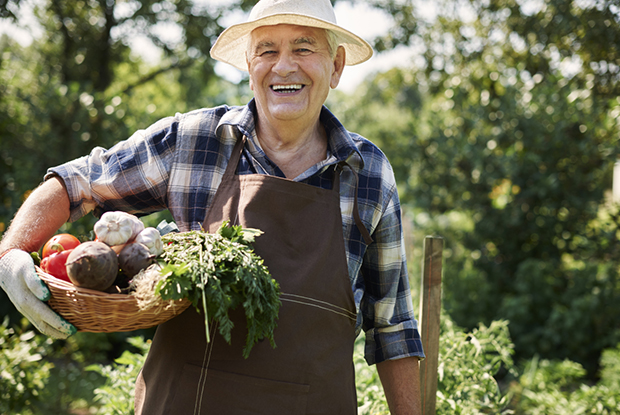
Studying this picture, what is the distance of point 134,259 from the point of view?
4.25ft

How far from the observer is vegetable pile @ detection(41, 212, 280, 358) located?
122 centimetres

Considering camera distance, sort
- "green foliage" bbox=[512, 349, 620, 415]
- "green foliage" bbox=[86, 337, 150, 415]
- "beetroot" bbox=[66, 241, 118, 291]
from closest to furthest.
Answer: "beetroot" bbox=[66, 241, 118, 291] → "green foliage" bbox=[86, 337, 150, 415] → "green foliage" bbox=[512, 349, 620, 415]

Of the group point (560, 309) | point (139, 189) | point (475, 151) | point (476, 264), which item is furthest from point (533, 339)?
point (139, 189)

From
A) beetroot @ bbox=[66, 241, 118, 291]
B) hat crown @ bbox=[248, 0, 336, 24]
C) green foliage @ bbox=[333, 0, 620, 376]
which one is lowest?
beetroot @ bbox=[66, 241, 118, 291]

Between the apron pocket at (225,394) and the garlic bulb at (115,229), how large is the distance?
0.43 metres

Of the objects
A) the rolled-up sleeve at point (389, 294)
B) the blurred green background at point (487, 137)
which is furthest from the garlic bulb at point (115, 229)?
the blurred green background at point (487, 137)

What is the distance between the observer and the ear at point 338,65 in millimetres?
1942

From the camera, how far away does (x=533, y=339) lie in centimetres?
552

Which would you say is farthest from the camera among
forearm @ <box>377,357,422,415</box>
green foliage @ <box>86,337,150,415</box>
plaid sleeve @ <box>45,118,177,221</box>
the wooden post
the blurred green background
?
the blurred green background

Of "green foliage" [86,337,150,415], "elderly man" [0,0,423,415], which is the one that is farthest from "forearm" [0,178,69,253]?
"green foliage" [86,337,150,415]

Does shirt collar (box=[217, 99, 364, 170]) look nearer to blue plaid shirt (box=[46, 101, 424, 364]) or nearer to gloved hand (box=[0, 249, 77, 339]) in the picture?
blue plaid shirt (box=[46, 101, 424, 364])

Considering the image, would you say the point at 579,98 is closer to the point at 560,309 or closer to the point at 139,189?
the point at 560,309

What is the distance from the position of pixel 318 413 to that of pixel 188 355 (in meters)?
0.42

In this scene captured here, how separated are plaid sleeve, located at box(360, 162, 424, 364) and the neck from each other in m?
0.28
